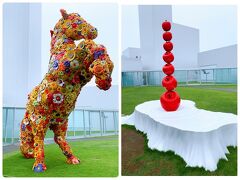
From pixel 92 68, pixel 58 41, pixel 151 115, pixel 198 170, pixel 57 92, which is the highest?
pixel 58 41

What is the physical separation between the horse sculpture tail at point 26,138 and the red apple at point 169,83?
93.5 inches

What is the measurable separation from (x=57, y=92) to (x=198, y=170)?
228 cm

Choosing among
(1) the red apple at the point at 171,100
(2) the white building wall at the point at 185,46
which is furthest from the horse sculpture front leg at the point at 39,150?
(2) the white building wall at the point at 185,46

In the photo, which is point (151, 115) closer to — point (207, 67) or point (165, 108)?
point (165, 108)

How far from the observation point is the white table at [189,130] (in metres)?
4.37

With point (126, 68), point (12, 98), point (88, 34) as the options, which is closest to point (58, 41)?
point (88, 34)

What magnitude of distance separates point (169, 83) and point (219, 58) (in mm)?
944

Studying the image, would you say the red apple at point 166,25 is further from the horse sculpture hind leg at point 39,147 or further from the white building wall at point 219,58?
the horse sculpture hind leg at point 39,147

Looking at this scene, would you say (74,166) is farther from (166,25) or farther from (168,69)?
(166,25)

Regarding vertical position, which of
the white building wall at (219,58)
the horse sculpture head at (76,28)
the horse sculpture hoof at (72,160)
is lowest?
the horse sculpture hoof at (72,160)

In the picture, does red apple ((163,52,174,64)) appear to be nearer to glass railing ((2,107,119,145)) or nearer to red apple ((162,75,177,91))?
red apple ((162,75,177,91))

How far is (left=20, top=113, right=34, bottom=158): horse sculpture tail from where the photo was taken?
492cm

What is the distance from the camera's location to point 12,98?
18.6 ft

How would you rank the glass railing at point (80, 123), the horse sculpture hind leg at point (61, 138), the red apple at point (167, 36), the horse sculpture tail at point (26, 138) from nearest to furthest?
the horse sculpture hind leg at point (61, 138) < the horse sculpture tail at point (26, 138) < the red apple at point (167, 36) < the glass railing at point (80, 123)
